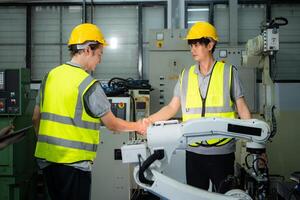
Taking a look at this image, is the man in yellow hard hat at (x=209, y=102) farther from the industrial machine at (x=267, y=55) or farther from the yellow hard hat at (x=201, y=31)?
the industrial machine at (x=267, y=55)

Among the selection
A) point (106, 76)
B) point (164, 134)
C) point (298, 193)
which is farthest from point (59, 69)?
point (106, 76)

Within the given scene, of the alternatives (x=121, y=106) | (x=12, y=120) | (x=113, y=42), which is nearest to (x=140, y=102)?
(x=121, y=106)

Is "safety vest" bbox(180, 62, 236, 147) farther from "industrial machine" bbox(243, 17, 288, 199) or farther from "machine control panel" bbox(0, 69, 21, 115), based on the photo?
"machine control panel" bbox(0, 69, 21, 115)

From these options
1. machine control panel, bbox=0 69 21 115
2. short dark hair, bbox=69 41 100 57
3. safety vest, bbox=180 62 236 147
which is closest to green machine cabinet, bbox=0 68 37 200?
machine control panel, bbox=0 69 21 115

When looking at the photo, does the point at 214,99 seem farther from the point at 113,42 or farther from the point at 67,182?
the point at 113,42

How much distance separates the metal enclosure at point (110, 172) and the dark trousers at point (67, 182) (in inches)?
93.5

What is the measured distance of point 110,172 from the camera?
4.58 m

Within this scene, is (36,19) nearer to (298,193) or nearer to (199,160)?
(199,160)

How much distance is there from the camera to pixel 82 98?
2.10 m

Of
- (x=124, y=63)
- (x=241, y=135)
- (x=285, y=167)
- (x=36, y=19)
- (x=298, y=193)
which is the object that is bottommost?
(x=285, y=167)

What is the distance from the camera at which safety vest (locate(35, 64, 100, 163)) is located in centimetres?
210

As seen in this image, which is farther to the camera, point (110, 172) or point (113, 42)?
point (113, 42)

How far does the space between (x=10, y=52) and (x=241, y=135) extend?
5.50m

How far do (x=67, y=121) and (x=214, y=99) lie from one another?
1.06m
